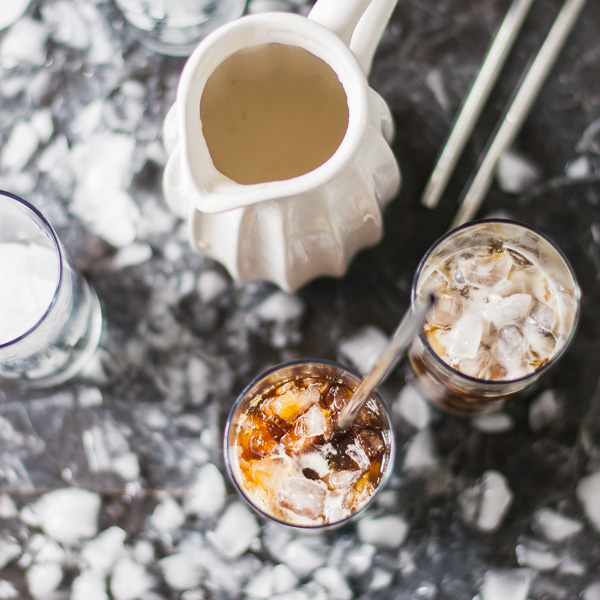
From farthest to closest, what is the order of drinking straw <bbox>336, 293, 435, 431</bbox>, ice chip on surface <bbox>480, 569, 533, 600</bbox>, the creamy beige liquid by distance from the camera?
ice chip on surface <bbox>480, 569, 533, 600</bbox> → the creamy beige liquid → drinking straw <bbox>336, 293, 435, 431</bbox>

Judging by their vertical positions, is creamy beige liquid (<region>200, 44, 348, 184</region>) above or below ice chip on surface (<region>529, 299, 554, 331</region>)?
above

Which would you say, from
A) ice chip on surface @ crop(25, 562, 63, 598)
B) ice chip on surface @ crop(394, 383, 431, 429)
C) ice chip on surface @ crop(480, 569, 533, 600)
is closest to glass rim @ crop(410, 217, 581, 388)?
ice chip on surface @ crop(394, 383, 431, 429)

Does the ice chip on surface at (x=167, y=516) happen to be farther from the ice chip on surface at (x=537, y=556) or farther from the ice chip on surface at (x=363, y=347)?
the ice chip on surface at (x=537, y=556)

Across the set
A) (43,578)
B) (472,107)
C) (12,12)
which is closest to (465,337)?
(472,107)

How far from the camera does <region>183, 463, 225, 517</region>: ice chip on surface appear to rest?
74 cm

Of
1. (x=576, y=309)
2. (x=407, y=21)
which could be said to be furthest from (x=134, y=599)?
(x=407, y=21)

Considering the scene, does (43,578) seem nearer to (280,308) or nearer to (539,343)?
(280,308)

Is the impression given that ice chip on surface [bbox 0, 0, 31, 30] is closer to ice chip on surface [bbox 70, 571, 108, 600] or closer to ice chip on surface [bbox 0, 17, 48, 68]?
ice chip on surface [bbox 0, 17, 48, 68]

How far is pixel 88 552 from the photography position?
2.43 ft

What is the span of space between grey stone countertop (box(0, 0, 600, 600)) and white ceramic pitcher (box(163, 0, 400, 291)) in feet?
0.25

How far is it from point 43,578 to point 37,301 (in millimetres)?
279

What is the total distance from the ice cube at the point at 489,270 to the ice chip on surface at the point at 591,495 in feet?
0.74

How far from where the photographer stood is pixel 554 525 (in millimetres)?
728

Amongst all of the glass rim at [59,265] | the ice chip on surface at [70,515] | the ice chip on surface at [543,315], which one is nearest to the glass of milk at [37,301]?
the glass rim at [59,265]
